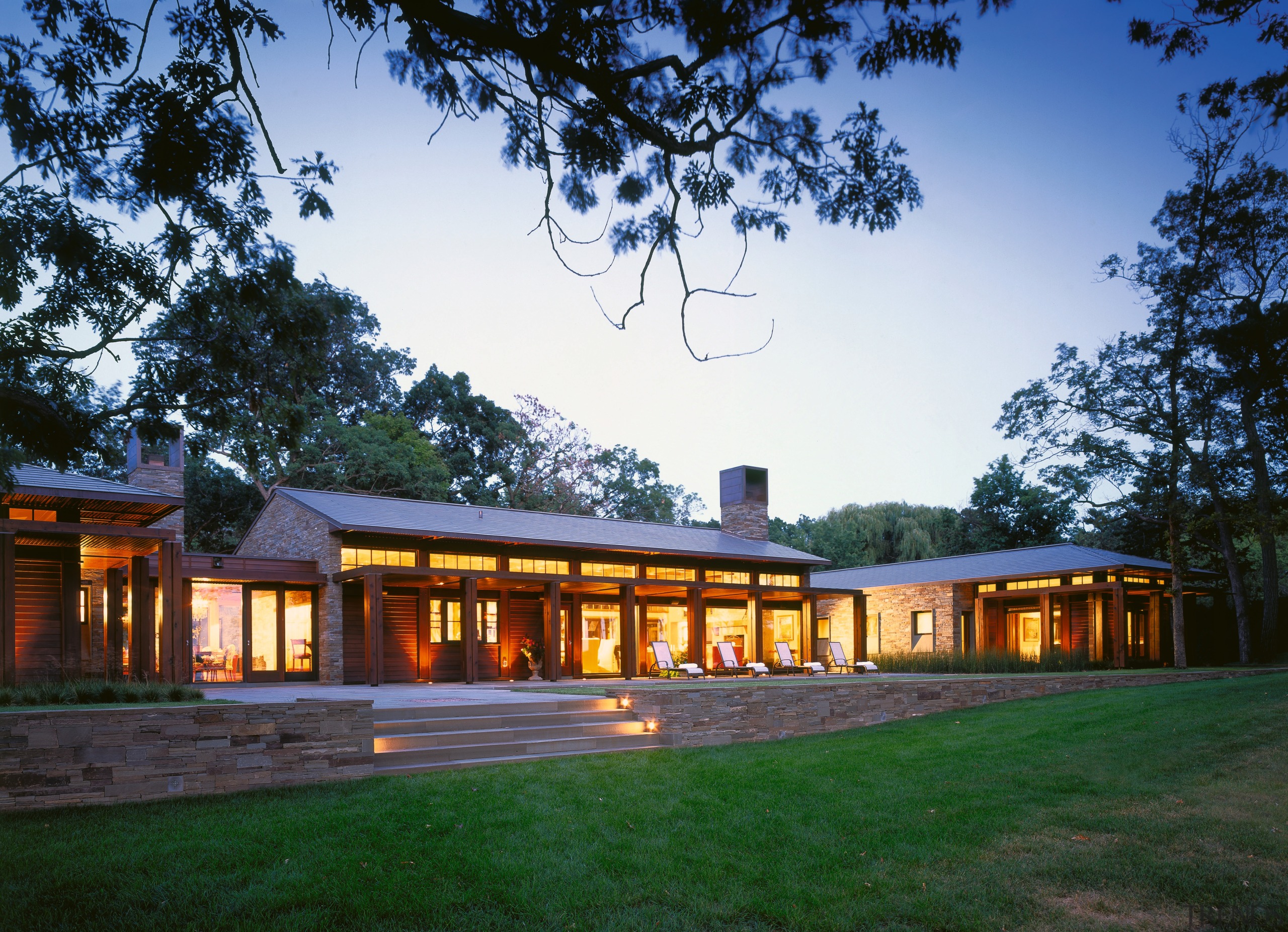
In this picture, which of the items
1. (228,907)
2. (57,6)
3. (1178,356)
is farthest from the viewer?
(1178,356)

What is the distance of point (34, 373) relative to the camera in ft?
23.4

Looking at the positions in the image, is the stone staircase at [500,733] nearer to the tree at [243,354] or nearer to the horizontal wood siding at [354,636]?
the tree at [243,354]

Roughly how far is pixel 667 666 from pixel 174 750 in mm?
14487

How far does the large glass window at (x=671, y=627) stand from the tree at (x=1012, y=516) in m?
19.3

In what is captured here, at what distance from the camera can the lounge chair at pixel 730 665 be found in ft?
71.3

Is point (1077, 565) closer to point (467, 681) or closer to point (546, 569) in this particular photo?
point (546, 569)

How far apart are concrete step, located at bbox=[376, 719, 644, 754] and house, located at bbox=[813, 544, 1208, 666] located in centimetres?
1685

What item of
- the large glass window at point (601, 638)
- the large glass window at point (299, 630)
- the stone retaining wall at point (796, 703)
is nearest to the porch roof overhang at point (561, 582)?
the large glass window at point (601, 638)

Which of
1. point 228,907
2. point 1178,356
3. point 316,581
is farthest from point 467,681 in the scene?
point 1178,356

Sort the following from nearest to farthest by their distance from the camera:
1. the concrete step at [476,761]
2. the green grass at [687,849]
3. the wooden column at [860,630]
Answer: the green grass at [687,849] < the concrete step at [476,761] < the wooden column at [860,630]

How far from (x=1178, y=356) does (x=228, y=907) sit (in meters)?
22.2

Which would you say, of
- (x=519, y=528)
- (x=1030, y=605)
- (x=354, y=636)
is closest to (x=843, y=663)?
(x=1030, y=605)

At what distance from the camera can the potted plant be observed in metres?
21.2

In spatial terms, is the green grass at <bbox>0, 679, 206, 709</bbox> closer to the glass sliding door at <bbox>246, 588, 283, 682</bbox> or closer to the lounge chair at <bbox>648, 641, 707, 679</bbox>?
the glass sliding door at <bbox>246, 588, 283, 682</bbox>
